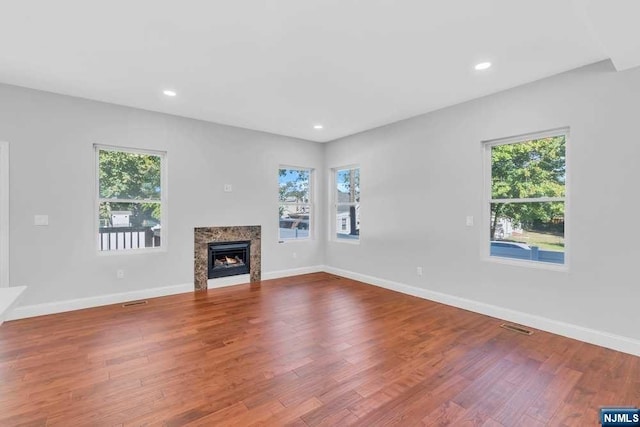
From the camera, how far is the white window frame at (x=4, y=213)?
3.48 meters

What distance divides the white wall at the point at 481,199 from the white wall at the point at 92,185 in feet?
7.02

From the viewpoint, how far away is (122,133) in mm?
4199

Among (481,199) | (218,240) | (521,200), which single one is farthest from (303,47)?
(218,240)

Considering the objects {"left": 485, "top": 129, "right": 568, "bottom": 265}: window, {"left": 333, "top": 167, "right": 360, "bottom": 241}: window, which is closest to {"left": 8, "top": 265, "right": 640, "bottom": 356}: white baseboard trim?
{"left": 485, "top": 129, "right": 568, "bottom": 265}: window

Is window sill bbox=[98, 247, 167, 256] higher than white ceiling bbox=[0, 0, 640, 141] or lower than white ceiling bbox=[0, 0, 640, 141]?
lower

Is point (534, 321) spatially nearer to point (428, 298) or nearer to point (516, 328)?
point (516, 328)

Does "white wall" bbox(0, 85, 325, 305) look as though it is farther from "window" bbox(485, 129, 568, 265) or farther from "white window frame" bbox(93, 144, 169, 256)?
"window" bbox(485, 129, 568, 265)

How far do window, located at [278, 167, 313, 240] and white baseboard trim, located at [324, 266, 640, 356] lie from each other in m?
2.01

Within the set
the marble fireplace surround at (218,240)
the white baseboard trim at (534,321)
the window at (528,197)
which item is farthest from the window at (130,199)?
the window at (528,197)

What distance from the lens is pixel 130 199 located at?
436 centimetres

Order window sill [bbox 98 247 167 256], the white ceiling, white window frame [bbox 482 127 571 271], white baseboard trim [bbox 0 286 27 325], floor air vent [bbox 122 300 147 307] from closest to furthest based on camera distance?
white baseboard trim [bbox 0 286 27 325] → the white ceiling → white window frame [bbox 482 127 571 271] → floor air vent [bbox 122 300 147 307] → window sill [bbox 98 247 167 256]

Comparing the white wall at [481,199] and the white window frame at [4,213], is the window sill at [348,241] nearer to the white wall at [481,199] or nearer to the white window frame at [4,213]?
the white wall at [481,199]

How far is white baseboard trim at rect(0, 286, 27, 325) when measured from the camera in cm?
138

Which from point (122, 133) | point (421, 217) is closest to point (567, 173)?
point (421, 217)
